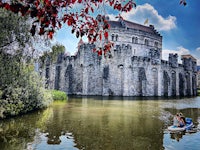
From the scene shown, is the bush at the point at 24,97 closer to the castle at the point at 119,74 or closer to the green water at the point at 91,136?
the green water at the point at 91,136

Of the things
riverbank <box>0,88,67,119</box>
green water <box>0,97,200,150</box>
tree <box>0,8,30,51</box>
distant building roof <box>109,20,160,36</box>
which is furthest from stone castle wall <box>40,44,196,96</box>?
tree <box>0,8,30,51</box>

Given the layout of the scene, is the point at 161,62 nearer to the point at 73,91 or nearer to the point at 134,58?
the point at 134,58

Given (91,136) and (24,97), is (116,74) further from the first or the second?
(91,136)

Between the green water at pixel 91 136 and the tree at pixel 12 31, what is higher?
the tree at pixel 12 31

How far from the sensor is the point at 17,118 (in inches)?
548

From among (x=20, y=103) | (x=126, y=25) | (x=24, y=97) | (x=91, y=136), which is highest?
(x=126, y=25)

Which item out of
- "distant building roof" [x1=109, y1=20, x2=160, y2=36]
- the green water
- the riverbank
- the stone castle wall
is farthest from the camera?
"distant building roof" [x1=109, y1=20, x2=160, y2=36]

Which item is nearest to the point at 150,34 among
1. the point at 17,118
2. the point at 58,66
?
the point at 58,66

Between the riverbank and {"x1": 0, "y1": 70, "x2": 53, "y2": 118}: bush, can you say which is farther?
{"x1": 0, "y1": 70, "x2": 53, "y2": 118}: bush

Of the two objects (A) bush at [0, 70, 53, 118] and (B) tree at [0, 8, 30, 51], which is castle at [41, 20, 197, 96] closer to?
(A) bush at [0, 70, 53, 118]

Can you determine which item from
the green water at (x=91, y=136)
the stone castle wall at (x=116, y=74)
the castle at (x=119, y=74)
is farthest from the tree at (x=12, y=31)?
the stone castle wall at (x=116, y=74)

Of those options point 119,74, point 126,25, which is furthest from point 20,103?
point 126,25

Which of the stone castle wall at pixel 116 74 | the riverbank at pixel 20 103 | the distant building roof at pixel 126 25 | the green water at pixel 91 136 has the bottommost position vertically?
the green water at pixel 91 136

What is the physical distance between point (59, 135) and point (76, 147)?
1964 millimetres
